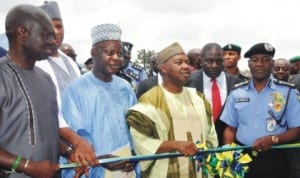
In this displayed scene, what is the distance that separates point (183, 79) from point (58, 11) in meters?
1.43

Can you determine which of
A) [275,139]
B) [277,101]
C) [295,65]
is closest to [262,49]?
[277,101]

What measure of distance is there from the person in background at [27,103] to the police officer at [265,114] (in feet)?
7.48

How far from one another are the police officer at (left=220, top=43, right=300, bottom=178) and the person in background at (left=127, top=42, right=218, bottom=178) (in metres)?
0.63

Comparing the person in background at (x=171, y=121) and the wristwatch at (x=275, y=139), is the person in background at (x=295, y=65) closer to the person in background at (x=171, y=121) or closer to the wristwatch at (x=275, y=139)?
the wristwatch at (x=275, y=139)

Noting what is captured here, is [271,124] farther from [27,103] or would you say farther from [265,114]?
[27,103]

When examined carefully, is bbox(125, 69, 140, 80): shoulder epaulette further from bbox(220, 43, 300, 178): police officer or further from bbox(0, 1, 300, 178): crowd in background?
bbox(220, 43, 300, 178): police officer

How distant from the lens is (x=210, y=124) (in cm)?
419

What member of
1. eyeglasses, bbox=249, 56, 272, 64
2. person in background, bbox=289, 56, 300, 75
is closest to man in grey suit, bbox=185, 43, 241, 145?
eyeglasses, bbox=249, 56, 272, 64

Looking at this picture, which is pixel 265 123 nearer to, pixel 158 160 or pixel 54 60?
pixel 158 160

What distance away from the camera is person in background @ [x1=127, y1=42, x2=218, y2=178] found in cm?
384

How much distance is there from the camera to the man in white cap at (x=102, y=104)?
370 centimetres

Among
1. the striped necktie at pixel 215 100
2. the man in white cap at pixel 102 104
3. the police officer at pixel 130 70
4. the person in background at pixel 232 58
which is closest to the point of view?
the man in white cap at pixel 102 104

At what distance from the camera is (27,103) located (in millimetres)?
2686

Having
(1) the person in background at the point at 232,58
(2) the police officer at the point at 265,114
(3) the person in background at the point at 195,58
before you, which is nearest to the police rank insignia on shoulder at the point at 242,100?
(2) the police officer at the point at 265,114
